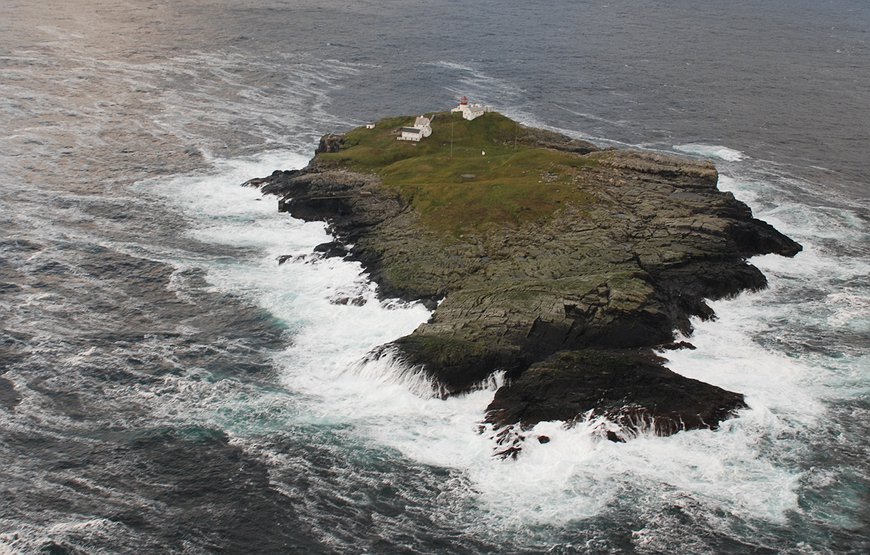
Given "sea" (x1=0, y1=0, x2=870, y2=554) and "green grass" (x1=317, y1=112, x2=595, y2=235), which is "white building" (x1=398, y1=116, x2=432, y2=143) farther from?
"sea" (x1=0, y1=0, x2=870, y2=554)

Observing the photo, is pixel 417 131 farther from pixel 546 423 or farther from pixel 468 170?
pixel 546 423

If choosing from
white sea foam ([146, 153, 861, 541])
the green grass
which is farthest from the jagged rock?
white sea foam ([146, 153, 861, 541])

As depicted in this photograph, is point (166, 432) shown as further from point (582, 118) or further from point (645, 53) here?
point (645, 53)

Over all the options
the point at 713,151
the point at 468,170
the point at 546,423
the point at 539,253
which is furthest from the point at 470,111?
the point at 546,423

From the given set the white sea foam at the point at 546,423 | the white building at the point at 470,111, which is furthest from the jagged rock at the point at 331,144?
the white sea foam at the point at 546,423

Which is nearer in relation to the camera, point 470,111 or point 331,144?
point 331,144

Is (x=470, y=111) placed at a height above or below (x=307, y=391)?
above
